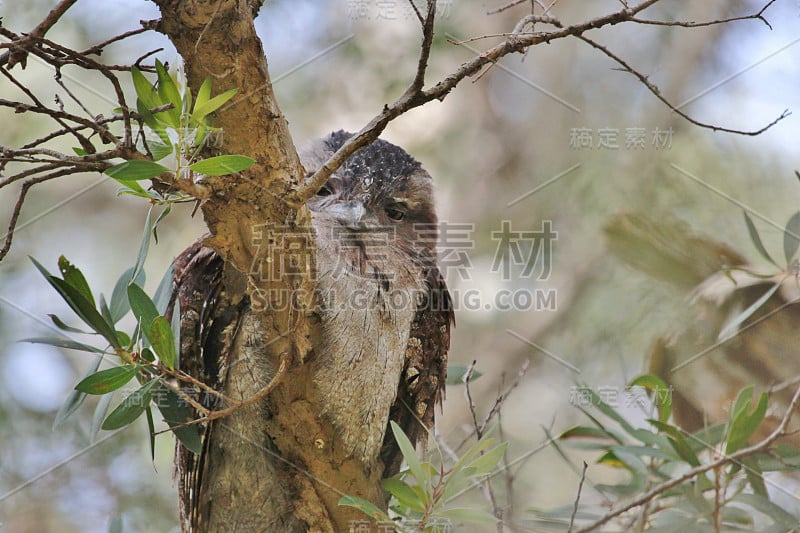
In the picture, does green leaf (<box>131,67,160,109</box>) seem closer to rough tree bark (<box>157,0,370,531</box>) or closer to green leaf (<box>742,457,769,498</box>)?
rough tree bark (<box>157,0,370,531</box>)

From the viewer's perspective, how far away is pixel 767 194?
4.70 meters

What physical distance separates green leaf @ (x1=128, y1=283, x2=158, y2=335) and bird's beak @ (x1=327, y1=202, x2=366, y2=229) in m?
0.97

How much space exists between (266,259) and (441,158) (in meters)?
5.13

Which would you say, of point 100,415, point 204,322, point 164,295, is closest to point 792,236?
point 204,322

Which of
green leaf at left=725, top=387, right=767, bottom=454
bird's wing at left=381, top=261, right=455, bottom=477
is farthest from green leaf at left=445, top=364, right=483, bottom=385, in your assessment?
green leaf at left=725, top=387, right=767, bottom=454

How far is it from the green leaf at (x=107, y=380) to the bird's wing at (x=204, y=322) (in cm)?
37

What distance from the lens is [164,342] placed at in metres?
1.92

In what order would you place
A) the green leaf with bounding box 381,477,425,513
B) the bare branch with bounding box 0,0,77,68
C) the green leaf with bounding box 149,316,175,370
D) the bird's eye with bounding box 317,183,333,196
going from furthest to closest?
the bird's eye with bounding box 317,183,333,196 < the green leaf with bounding box 381,477,425,513 < the green leaf with bounding box 149,316,175,370 < the bare branch with bounding box 0,0,77,68

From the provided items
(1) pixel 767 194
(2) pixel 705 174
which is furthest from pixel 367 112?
(1) pixel 767 194

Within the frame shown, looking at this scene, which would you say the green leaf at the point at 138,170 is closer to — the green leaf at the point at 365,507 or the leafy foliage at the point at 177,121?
the leafy foliage at the point at 177,121

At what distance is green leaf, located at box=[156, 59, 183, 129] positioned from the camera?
1.68 meters

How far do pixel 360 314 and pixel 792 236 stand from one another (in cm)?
163

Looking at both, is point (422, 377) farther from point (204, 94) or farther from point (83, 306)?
point (204, 94)

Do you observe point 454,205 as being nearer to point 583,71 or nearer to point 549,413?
point 583,71
